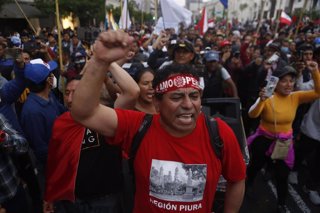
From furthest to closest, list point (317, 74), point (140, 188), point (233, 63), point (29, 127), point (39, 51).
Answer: point (233, 63), point (39, 51), point (317, 74), point (29, 127), point (140, 188)

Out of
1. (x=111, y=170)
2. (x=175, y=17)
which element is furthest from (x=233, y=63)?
(x=111, y=170)

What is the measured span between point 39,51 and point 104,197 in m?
3.99

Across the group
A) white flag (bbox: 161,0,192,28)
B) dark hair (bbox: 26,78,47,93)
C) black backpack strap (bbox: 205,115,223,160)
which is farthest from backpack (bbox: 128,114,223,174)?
white flag (bbox: 161,0,192,28)

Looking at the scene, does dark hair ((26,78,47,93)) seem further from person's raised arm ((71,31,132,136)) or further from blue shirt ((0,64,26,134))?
person's raised arm ((71,31,132,136))

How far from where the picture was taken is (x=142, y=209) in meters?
1.87

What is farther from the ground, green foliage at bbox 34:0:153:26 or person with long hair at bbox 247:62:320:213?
green foliage at bbox 34:0:153:26

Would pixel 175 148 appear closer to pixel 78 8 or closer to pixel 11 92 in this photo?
pixel 11 92

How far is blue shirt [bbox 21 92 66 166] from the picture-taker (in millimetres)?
2604

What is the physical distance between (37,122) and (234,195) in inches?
70.8

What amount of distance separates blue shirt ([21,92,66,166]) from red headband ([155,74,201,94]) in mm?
Result: 1389

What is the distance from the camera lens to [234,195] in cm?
201

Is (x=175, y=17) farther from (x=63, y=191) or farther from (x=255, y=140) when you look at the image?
(x=63, y=191)

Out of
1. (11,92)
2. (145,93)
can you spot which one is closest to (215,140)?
(145,93)

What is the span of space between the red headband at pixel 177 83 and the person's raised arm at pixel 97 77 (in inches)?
15.6
